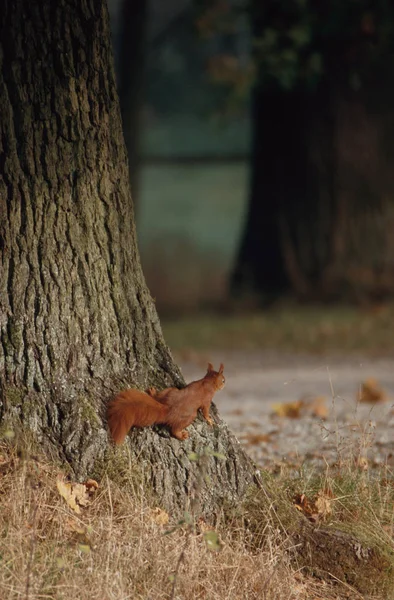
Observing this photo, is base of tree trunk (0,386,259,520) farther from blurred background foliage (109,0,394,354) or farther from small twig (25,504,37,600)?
blurred background foliage (109,0,394,354)

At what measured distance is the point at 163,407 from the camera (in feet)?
14.0

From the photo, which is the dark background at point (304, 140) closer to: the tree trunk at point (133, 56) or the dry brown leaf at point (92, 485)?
the tree trunk at point (133, 56)

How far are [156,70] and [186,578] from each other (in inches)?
914

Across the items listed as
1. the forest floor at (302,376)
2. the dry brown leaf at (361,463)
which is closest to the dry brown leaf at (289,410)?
the forest floor at (302,376)

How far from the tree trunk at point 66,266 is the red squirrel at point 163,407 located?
0.18 ft

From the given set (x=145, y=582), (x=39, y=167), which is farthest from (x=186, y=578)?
(x=39, y=167)

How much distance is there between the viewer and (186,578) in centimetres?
373

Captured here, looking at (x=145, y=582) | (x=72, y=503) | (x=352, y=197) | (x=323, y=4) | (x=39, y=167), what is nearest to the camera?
(x=145, y=582)

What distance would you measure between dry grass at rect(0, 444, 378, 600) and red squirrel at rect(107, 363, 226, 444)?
249 millimetres

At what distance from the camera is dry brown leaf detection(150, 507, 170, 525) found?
4031 millimetres

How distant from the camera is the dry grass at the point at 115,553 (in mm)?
3598

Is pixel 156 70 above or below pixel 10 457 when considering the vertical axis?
above

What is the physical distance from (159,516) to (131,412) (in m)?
0.41

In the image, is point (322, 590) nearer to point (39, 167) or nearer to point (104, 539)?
point (104, 539)
